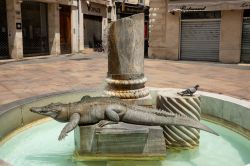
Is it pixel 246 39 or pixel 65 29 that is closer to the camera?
pixel 246 39

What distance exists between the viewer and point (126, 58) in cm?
466

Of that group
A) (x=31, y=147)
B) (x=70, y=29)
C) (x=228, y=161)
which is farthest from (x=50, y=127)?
(x=70, y=29)

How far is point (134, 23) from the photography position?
4.60m

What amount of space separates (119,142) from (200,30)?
625 inches

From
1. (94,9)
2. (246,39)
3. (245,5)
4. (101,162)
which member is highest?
(94,9)

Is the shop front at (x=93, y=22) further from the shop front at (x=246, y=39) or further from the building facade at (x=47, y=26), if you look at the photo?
the shop front at (x=246, y=39)

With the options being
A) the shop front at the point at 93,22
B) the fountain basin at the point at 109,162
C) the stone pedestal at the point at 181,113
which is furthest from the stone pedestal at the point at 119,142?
the shop front at the point at 93,22

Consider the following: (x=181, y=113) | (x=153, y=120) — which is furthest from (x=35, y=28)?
(x=153, y=120)

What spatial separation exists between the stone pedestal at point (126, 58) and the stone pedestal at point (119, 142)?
0.74 meters

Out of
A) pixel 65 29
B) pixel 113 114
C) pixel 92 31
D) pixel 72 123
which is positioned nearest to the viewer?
pixel 72 123

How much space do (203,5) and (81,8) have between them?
1000 cm

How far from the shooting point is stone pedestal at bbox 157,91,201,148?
180 inches

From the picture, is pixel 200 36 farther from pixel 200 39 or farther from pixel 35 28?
pixel 35 28

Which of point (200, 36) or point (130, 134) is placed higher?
point (200, 36)
